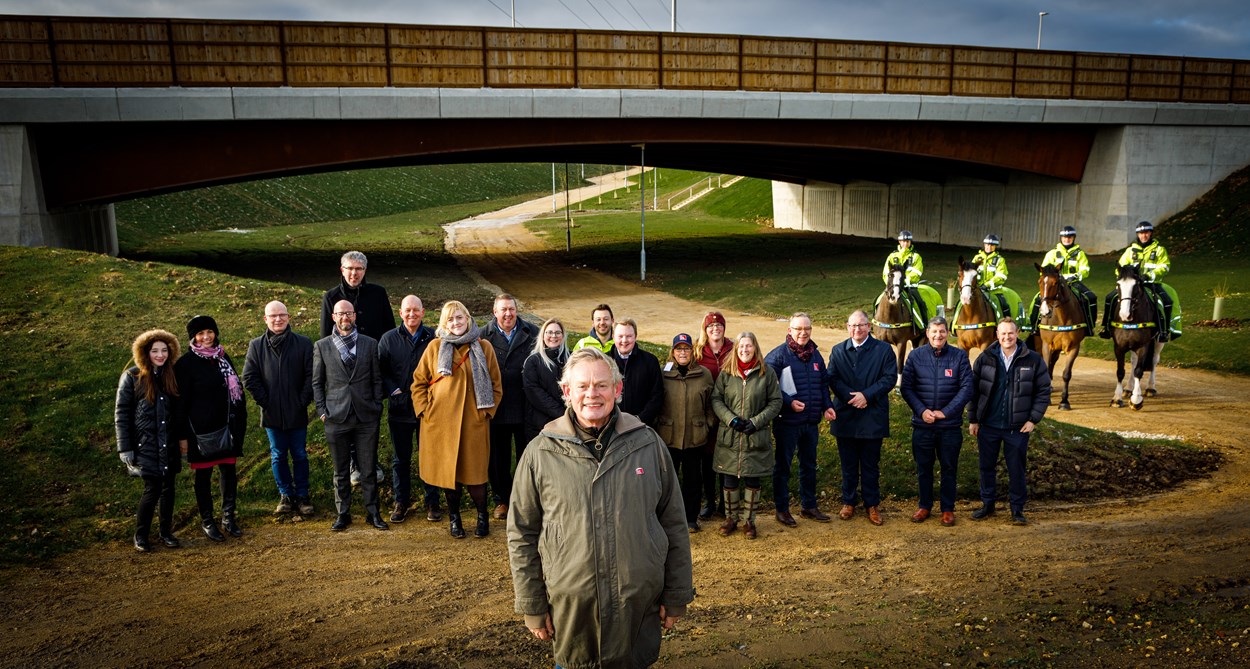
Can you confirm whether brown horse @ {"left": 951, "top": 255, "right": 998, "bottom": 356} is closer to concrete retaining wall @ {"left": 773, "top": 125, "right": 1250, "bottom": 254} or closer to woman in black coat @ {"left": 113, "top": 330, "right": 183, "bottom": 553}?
woman in black coat @ {"left": 113, "top": 330, "right": 183, "bottom": 553}

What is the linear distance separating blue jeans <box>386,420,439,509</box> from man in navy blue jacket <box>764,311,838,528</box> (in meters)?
3.44

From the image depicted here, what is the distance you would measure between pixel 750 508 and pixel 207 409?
499 cm

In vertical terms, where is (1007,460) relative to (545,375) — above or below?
below

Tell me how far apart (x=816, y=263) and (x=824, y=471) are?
21425 millimetres

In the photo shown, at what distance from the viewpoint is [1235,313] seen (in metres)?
17.8

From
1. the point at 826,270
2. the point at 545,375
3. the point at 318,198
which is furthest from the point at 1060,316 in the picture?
the point at 318,198

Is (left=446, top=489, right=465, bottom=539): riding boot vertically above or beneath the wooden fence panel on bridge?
beneath

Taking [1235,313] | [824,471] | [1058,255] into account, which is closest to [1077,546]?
[824,471]

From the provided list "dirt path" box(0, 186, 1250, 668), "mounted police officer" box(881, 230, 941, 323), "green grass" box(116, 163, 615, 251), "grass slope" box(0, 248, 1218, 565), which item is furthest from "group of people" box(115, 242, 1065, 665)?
"green grass" box(116, 163, 615, 251)

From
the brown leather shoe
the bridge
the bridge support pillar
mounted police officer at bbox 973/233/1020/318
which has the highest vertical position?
the bridge

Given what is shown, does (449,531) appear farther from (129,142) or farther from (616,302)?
(129,142)

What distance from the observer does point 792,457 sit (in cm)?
804

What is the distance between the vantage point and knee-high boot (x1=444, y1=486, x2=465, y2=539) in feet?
24.7

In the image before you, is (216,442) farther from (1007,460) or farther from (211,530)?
(1007,460)
